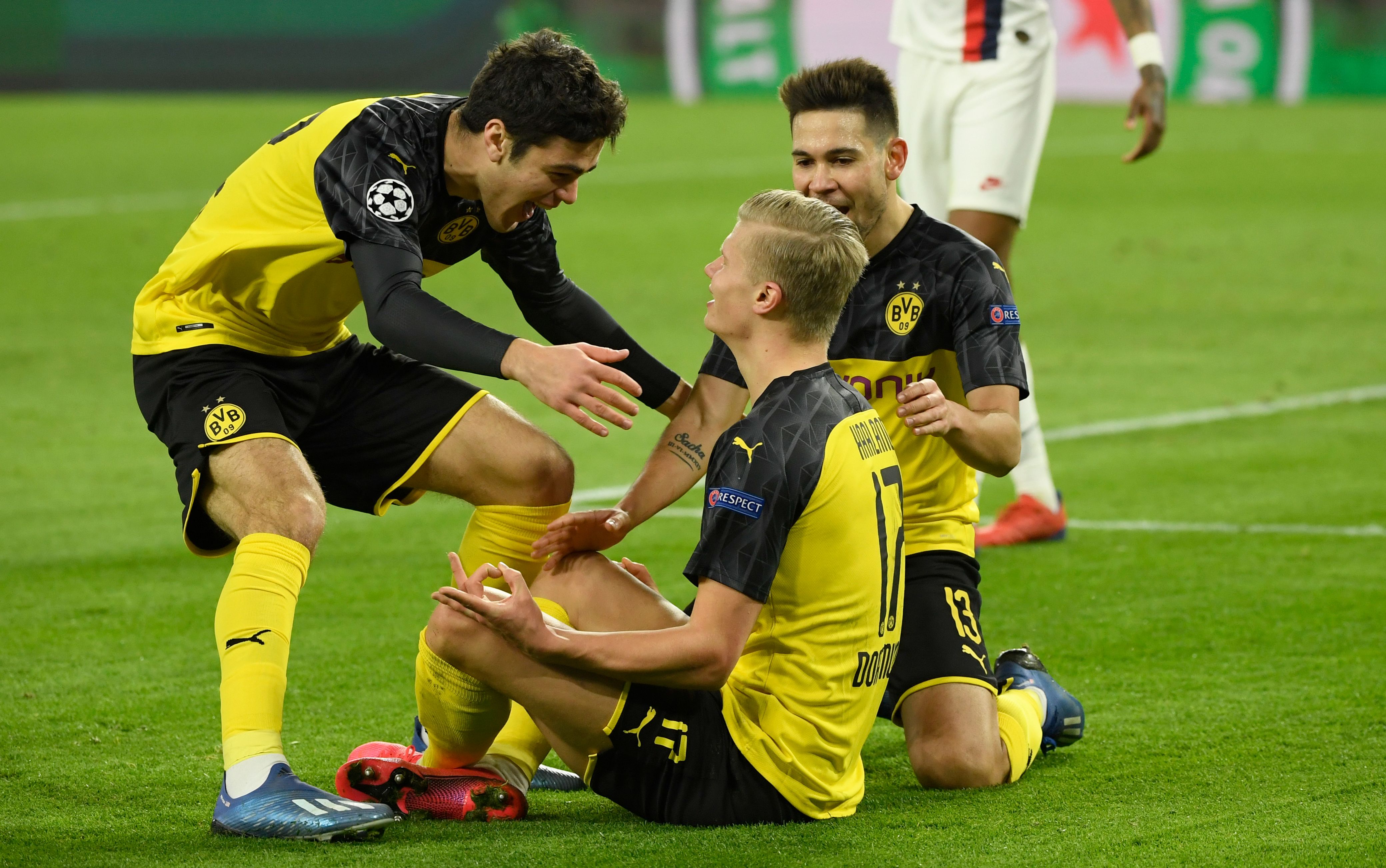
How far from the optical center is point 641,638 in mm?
3422

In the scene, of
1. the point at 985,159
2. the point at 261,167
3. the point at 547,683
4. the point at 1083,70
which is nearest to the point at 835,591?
the point at 547,683

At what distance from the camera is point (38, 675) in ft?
16.3

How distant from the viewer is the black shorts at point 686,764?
3598 millimetres

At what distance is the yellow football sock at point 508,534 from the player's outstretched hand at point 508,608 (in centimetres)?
100

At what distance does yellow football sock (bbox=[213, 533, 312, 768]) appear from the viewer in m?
3.75

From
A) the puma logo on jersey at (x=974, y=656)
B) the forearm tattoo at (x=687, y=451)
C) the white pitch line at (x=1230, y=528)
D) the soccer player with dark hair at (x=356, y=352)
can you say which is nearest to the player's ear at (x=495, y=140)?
the soccer player with dark hair at (x=356, y=352)

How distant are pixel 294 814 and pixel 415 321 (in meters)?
1.05

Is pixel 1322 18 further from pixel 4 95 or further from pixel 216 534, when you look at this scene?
pixel 216 534

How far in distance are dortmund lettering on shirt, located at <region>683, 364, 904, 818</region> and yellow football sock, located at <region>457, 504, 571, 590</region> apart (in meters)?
0.98

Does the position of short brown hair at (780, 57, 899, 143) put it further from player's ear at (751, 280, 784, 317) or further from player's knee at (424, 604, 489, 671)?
player's knee at (424, 604, 489, 671)

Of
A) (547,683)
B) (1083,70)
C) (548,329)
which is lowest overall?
(1083,70)

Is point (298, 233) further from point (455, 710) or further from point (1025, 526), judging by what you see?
point (1025, 526)

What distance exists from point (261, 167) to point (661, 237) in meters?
10.6

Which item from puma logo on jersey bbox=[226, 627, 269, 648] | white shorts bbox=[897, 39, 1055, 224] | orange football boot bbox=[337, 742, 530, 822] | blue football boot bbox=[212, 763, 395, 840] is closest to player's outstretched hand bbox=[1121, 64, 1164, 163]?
white shorts bbox=[897, 39, 1055, 224]
